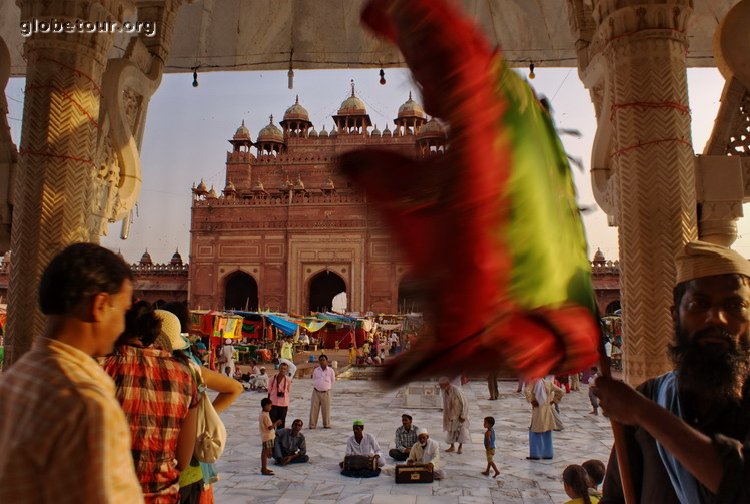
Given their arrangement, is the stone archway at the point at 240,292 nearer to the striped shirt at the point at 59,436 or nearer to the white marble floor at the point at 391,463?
the white marble floor at the point at 391,463

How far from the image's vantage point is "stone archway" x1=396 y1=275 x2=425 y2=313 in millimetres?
505

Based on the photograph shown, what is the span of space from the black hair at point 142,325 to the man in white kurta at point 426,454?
13.3 ft

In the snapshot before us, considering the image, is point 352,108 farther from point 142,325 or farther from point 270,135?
point 142,325

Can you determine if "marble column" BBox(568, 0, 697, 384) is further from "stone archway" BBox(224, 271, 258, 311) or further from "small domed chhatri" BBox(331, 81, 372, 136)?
"small domed chhatri" BBox(331, 81, 372, 136)

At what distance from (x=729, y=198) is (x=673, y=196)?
18.6 inches

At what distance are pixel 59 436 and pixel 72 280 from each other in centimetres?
27

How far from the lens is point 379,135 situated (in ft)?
104

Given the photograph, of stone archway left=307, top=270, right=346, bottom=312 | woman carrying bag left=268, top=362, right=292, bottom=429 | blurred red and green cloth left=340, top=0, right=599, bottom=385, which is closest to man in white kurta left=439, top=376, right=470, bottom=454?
woman carrying bag left=268, top=362, right=292, bottom=429

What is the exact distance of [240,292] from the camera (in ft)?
95.8

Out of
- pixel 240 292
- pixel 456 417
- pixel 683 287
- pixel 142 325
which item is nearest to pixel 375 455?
pixel 456 417

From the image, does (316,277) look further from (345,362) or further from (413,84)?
(413,84)

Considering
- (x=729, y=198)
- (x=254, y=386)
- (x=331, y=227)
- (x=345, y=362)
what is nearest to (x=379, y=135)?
(x=331, y=227)

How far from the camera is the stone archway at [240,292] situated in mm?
28297

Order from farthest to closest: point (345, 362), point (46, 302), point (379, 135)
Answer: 1. point (379, 135)
2. point (345, 362)
3. point (46, 302)
